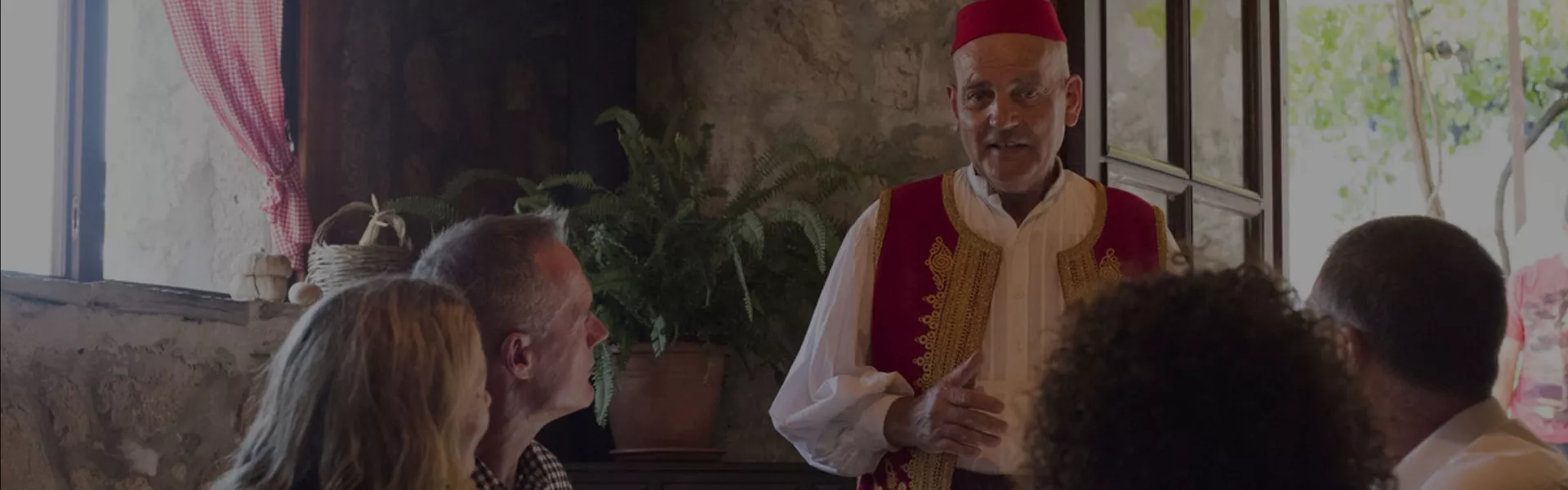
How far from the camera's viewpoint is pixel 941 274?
2.46m

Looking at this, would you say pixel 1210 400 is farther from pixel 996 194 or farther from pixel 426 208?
pixel 426 208

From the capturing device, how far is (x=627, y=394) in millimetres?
3432

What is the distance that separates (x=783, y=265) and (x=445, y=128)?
0.89 meters

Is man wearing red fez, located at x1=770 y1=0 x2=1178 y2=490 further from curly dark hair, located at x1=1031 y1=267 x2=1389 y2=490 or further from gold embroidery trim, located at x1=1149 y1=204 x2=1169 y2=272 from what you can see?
curly dark hair, located at x1=1031 y1=267 x2=1389 y2=490

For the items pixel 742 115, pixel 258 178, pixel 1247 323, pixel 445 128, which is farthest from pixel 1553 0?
pixel 1247 323

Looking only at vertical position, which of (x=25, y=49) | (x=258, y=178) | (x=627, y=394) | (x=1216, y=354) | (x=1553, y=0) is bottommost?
(x=627, y=394)

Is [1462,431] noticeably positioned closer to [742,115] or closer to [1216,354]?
[1216,354]

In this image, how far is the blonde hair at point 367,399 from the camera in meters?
1.48

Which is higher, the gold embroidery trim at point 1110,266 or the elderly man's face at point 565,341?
the gold embroidery trim at point 1110,266

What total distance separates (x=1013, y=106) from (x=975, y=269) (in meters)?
0.26

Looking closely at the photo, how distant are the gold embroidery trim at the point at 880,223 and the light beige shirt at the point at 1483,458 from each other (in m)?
0.94

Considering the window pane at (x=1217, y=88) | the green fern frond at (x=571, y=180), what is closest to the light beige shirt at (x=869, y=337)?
the green fern frond at (x=571, y=180)

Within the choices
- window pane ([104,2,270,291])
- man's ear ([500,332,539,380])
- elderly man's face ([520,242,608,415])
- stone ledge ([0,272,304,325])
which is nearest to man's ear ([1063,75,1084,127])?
elderly man's face ([520,242,608,415])

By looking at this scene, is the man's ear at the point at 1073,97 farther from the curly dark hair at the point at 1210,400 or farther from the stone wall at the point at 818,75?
the curly dark hair at the point at 1210,400
